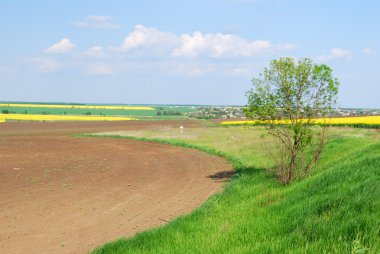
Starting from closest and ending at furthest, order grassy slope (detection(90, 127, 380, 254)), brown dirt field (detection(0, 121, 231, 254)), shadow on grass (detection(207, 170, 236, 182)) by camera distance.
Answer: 1. grassy slope (detection(90, 127, 380, 254))
2. brown dirt field (detection(0, 121, 231, 254))
3. shadow on grass (detection(207, 170, 236, 182))

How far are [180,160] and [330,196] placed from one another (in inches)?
674

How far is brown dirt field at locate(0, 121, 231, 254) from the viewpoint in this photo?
10.6 metres

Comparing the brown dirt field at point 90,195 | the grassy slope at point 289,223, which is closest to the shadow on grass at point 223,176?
the brown dirt field at point 90,195

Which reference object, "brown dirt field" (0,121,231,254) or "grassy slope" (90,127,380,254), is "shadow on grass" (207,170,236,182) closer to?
"brown dirt field" (0,121,231,254)

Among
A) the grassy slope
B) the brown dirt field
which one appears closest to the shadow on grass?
the brown dirt field

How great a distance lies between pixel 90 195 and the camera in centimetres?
1544

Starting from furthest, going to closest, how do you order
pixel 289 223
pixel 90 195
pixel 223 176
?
pixel 223 176, pixel 90 195, pixel 289 223

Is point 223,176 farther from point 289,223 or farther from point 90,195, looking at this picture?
point 289,223

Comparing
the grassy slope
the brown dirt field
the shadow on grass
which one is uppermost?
the grassy slope

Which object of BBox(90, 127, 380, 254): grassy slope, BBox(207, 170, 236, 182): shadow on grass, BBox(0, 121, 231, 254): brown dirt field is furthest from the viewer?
BBox(207, 170, 236, 182): shadow on grass

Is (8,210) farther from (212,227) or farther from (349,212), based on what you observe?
(349,212)

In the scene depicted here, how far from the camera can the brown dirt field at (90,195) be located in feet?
34.9

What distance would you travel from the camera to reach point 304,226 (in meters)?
7.39

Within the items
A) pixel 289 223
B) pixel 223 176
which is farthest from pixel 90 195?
pixel 289 223
